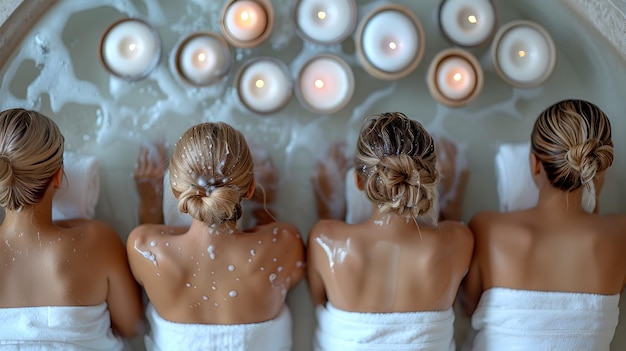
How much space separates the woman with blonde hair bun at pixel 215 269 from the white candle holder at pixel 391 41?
0.43m

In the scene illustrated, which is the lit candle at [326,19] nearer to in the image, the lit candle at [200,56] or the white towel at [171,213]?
the lit candle at [200,56]

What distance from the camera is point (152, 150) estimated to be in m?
1.45

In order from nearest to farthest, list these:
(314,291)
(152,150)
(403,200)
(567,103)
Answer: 1. (403,200)
2. (567,103)
3. (314,291)
4. (152,150)

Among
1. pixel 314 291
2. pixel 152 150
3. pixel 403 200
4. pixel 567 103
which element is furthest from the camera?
pixel 152 150

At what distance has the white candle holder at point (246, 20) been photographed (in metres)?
1.36

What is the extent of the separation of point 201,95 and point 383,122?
1.77ft

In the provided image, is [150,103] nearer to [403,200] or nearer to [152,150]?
[152,150]

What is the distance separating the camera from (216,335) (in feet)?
3.99

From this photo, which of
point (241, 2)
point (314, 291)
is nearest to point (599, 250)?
point (314, 291)

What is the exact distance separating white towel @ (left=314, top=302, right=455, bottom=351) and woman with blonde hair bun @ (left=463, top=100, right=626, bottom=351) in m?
0.15

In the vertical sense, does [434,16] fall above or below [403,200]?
above

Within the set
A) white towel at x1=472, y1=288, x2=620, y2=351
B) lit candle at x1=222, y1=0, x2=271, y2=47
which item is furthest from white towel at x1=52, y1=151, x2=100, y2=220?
white towel at x1=472, y1=288, x2=620, y2=351

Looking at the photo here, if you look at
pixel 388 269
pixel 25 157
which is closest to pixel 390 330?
pixel 388 269

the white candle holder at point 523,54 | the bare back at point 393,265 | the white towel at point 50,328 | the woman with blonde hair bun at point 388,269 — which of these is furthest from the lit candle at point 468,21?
the white towel at point 50,328
